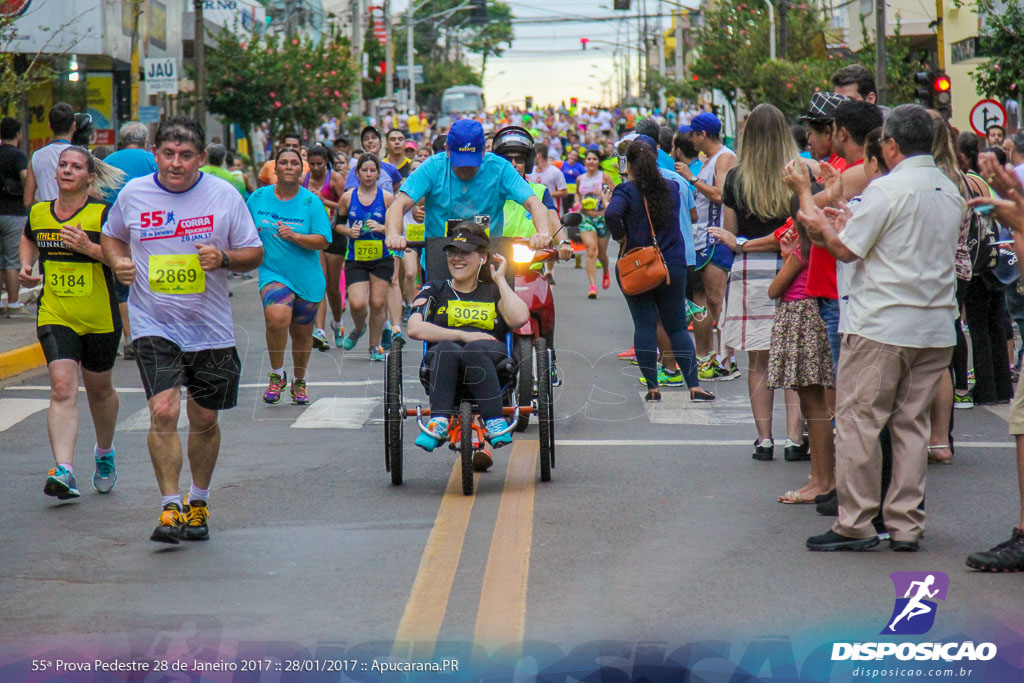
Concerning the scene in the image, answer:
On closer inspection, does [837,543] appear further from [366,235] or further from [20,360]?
[20,360]

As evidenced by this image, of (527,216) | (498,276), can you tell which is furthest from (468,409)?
(527,216)

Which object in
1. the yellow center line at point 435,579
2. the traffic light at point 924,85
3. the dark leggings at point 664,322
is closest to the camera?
the yellow center line at point 435,579

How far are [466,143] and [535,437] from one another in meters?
1.98

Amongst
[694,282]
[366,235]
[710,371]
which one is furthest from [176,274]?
[694,282]

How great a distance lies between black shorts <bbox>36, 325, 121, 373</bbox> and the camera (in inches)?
312

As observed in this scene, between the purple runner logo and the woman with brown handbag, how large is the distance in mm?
5145

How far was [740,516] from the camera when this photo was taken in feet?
24.0

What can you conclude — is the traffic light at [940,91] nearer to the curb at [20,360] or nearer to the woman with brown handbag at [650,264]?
the woman with brown handbag at [650,264]

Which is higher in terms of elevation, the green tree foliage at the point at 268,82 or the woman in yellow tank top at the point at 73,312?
the green tree foliage at the point at 268,82

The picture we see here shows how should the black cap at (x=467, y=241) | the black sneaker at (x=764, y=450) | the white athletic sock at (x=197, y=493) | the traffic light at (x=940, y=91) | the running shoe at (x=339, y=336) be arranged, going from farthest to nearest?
the traffic light at (x=940, y=91) → the running shoe at (x=339, y=336) → the black sneaker at (x=764, y=450) → the black cap at (x=467, y=241) → the white athletic sock at (x=197, y=493)

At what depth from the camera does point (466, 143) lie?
9.45 meters

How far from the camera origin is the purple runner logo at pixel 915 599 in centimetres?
530

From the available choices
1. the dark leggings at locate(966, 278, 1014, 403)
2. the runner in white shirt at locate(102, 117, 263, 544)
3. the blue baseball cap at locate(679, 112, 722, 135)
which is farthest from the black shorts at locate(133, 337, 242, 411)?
the dark leggings at locate(966, 278, 1014, 403)

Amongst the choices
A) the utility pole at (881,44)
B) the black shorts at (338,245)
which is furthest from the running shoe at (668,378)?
the utility pole at (881,44)
